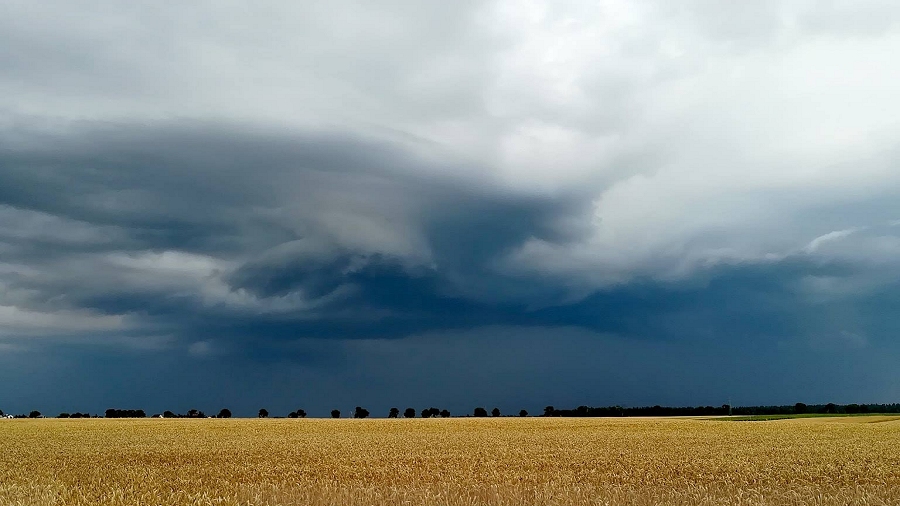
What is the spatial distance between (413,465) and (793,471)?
42.7ft

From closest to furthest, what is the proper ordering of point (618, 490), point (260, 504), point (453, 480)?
point (260, 504) < point (618, 490) < point (453, 480)

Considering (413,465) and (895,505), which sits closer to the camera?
(895,505)

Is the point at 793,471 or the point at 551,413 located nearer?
the point at 793,471

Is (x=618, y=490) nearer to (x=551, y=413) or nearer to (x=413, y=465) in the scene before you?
(x=413, y=465)

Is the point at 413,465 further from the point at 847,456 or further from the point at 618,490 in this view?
the point at 847,456

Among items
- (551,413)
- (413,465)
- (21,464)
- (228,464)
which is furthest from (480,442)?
(551,413)

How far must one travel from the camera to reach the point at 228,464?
25.8 m

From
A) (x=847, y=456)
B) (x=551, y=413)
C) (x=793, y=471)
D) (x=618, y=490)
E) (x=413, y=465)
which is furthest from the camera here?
(x=551, y=413)

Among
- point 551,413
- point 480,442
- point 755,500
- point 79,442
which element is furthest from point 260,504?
point 551,413

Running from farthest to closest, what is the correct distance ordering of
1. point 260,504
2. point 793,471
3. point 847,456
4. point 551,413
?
1. point 551,413
2. point 847,456
3. point 793,471
4. point 260,504

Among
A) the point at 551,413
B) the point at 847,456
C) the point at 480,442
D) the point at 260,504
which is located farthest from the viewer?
the point at 551,413

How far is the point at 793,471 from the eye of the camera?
2270 cm

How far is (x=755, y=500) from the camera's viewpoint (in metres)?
16.7

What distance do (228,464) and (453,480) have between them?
10285 mm
